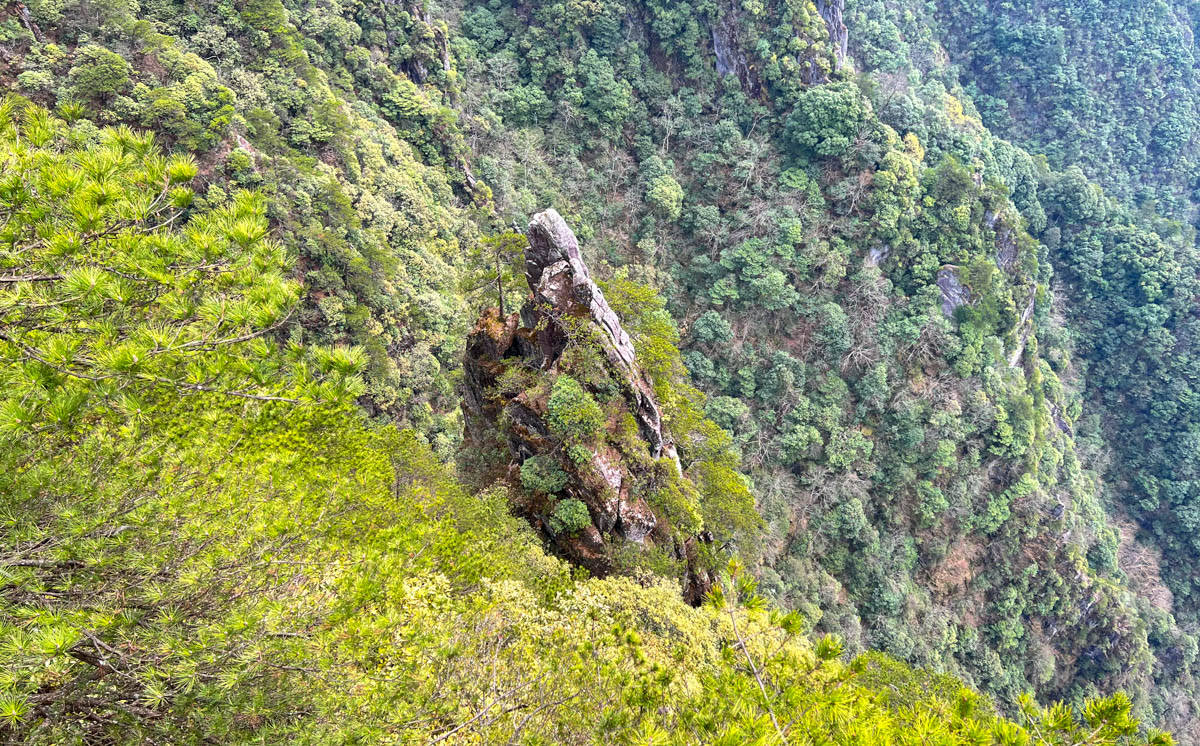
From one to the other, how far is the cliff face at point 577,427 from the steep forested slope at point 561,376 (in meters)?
0.27

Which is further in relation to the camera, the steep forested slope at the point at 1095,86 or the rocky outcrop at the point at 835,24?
the steep forested slope at the point at 1095,86

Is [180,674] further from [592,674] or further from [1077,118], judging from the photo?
[1077,118]

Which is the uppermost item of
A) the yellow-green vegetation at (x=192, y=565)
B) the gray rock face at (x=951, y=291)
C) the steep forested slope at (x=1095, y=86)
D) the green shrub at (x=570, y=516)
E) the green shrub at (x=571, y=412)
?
the steep forested slope at (x=1095, y=86)

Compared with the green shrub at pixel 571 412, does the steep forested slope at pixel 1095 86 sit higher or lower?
higher

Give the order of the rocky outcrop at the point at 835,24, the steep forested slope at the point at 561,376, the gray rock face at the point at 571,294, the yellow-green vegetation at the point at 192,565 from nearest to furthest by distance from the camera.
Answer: the yellow-green vegetation at the point at 192,565 < the steep forested slope at the point at 561,376 < the gray rock face at the point at 571,294 < the rocky outcrop at the point at 835,24

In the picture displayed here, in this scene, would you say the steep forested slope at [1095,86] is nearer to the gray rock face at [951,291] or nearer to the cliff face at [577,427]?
the gray rock face at [951,291]

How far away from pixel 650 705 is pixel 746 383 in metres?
27.5

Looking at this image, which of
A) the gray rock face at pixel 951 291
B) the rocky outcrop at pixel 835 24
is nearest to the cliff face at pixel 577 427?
the gray rock face at pixel 951 291

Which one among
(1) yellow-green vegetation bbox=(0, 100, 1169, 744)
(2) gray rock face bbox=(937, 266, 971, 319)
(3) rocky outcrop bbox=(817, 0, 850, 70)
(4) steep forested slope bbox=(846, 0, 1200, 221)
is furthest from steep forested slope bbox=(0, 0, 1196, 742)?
(4) steep forested slope bbox=(846, 0, 1200, 221)

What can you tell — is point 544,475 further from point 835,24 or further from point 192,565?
point 835,24

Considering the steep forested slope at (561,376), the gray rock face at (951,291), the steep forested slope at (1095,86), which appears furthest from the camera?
the steep forested slope at (1095,86)

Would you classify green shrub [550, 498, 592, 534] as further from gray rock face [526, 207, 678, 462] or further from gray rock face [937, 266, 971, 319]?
gray rock face [937, 266, 971, 319]

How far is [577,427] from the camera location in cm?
1414

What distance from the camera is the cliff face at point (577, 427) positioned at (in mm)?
14352
